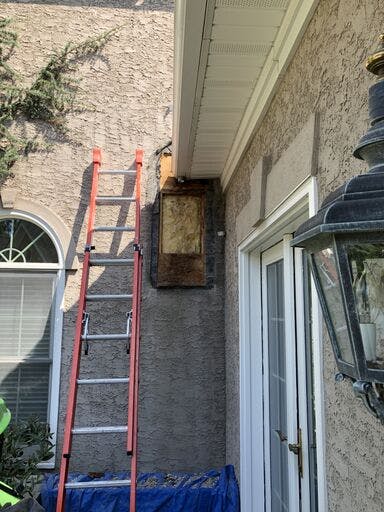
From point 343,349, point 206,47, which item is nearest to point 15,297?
point 206,47

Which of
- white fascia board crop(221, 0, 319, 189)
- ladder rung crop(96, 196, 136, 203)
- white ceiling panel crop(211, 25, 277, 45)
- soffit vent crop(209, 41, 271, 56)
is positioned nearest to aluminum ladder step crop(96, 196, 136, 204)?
ladder rung crop(96, 196, 136, 203)

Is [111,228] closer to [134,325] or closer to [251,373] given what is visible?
[134,325]

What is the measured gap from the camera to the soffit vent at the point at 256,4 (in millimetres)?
1919

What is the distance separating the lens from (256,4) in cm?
193

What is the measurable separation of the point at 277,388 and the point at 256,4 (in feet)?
7.34

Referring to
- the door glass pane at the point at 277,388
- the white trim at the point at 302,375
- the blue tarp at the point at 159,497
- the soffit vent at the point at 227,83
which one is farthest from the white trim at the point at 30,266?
the white trim at the point at 302,375

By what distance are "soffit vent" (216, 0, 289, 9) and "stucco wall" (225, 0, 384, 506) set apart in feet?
0.62

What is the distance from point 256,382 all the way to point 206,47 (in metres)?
2.28

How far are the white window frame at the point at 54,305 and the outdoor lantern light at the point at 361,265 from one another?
146 inches

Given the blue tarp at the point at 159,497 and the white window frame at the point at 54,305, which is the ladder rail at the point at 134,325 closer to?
the white window frame at the point at 54,305

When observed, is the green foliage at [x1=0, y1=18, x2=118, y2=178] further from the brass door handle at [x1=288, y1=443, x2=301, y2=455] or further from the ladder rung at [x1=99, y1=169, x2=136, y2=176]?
the brass door handle at [x1=288, y1=443, x2=301, y2=455]

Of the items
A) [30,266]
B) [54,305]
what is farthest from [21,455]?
[30,266]

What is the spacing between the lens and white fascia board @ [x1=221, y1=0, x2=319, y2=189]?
1880 mm

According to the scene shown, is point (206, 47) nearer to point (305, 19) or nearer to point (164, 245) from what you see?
point (305, 19)
